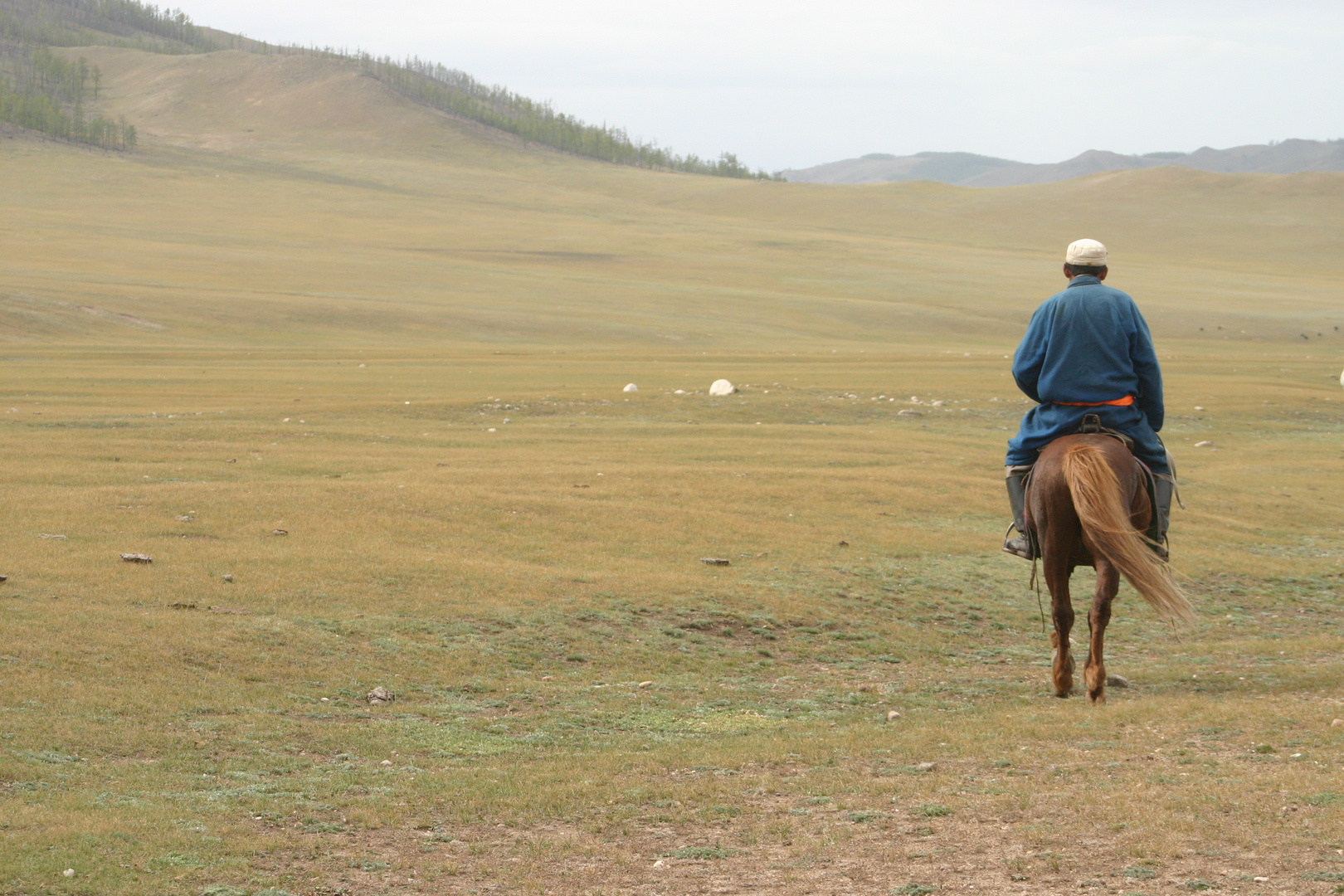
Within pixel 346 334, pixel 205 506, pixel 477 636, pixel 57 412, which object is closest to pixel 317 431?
pixel 57 412

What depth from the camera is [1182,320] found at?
228 ft

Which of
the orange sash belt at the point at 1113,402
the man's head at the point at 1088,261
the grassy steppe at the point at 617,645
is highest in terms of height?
the man's head at the point at 1088,261

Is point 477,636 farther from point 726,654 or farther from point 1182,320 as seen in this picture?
point 1182,320

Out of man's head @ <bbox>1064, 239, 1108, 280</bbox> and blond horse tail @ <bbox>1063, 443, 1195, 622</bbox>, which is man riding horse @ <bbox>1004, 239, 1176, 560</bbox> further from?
blond horse tail @ <bbox>1063, 443, 1195, 622</bbox>

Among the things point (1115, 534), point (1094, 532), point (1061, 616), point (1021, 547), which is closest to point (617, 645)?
point (1021, 547)

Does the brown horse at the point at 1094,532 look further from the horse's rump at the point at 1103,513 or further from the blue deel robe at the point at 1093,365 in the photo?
the blue deel robe at the point at 1093,365

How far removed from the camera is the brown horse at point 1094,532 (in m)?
8.34

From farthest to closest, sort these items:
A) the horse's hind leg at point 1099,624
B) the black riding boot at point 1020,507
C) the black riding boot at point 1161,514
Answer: the black riding boot at point 1020,507, the black riding boot at point 1161,514, the horse's hind leg at point 1099,624

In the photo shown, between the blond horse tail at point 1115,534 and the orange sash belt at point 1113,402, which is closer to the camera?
the blond horse tail at point 1115,534

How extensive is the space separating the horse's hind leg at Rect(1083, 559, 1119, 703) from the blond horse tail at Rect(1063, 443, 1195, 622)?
111mm

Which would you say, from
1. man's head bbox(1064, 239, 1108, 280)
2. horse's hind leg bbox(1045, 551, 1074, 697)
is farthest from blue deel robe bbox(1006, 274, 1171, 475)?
horse's hind leg bbox(1045, 551, 1074, 697)

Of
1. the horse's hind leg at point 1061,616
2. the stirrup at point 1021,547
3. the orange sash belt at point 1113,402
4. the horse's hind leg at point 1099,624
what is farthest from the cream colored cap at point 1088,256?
the horse's hind leg at point 1099,624

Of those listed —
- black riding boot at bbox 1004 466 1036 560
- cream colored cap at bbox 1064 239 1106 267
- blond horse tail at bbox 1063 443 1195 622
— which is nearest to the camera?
blond horse tail at bbox 1063 443 1195 622

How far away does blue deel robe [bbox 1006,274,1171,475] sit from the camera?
889cm
